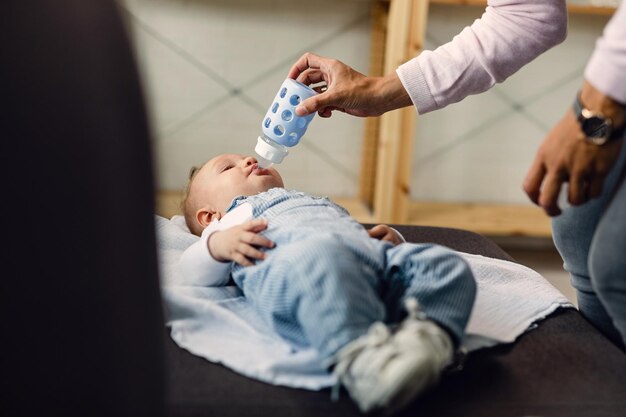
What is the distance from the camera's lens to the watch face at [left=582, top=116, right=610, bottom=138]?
2.30 ft

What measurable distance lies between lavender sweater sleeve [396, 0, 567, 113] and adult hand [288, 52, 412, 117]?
0.07 feet

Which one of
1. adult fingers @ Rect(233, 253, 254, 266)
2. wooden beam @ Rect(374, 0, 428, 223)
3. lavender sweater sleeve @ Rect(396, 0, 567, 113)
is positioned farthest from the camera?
wooden beam @ Rect(374, 0, 428, 223)

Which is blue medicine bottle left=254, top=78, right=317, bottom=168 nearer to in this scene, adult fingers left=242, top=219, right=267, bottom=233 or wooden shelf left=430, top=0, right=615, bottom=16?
adult fingers left=242, top=219, right=267, bottom=233

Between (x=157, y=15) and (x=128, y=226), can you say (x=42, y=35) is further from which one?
(x=157, y=15)

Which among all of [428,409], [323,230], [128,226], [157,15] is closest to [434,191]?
[157,15]

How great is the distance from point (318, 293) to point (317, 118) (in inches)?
58.2

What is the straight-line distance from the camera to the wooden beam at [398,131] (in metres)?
1.86

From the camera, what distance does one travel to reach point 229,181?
115 cm

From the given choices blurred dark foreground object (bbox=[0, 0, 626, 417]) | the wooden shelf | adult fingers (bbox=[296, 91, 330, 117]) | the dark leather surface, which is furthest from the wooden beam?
blurred dark foreground object (bbox=[0, 0, 626, 417])

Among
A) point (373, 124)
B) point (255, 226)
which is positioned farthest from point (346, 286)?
point (373, 124)

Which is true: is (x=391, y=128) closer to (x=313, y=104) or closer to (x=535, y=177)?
(x=313, y=104)

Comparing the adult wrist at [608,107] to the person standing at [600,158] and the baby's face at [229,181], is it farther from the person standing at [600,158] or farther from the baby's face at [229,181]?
the baby's face at [229,181]

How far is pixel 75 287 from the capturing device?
45 cm

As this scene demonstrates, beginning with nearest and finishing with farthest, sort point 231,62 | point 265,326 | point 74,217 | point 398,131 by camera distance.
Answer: point 74,217 → point 265,326 → point 398,131 → point 231,62
